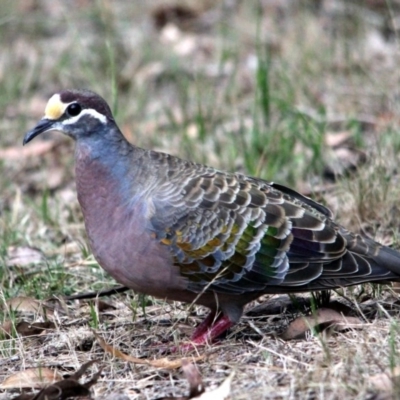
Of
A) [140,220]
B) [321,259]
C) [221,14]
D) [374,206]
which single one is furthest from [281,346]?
[221,14]

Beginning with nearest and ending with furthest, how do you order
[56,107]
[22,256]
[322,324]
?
[322,324], [56,107], [22,256]

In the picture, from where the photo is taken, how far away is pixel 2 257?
583 centimetres

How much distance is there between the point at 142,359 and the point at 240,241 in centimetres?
74

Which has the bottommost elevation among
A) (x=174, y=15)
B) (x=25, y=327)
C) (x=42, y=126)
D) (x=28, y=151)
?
(x=25, y=327)

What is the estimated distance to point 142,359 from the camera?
445 cm

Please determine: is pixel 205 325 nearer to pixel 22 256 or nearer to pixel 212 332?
pixel 212 332

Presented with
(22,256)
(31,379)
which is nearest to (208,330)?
(31,379)

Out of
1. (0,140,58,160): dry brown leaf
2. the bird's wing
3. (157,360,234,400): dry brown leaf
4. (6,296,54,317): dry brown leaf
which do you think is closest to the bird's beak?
the bird's wing

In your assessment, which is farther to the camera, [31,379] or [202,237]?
[202,237]

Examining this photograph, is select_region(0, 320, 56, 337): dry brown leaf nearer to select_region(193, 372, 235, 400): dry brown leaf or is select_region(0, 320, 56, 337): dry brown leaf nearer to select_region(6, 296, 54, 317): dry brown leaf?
select_region(6, 296, 54, 317): dry brown leaf

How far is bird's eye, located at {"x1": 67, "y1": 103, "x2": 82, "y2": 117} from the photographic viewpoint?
15.9 ft

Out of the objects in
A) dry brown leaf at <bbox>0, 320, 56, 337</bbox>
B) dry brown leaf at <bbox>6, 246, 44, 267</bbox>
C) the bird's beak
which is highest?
the bird's beak

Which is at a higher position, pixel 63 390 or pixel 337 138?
pixel 337 138

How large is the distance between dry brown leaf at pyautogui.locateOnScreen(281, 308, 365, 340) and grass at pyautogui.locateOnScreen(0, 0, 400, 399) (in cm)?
7
